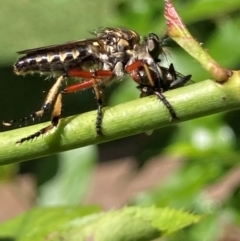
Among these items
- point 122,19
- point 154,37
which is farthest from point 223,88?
point 122,19

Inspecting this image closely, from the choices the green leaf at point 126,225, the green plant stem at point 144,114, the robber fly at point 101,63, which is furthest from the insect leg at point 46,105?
the green plant stem at point 144,114

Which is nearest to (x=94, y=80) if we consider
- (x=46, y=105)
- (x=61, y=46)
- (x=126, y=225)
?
(x=46, y=105)

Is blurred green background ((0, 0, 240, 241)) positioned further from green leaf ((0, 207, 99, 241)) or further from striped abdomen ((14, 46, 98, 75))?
green leaf ((0, 207, 99, 241))

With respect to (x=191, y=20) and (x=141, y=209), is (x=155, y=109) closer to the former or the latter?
(x=141, y=209)

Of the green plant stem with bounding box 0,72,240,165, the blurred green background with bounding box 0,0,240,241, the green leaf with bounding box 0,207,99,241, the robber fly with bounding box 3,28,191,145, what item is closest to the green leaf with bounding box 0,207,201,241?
the green leaf with bounding box 0,207,99,241

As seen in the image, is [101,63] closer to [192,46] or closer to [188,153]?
[188,153]
